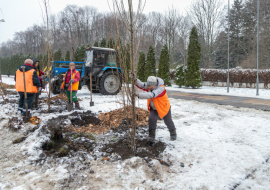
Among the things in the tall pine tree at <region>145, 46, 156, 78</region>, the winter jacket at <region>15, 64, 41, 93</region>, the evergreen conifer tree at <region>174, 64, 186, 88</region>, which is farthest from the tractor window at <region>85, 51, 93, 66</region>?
the tall pine tree at <region>145, 46, 156, 78</region>

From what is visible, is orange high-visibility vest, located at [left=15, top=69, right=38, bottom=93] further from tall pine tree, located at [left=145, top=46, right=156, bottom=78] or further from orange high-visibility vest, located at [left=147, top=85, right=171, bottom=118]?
tall pine tree, located at [left=145, top=46, right=156, bottom=78]

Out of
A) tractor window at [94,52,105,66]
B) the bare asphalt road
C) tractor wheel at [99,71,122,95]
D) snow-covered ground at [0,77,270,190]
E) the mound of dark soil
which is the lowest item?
snow-covered ground at [0,77,270,190]

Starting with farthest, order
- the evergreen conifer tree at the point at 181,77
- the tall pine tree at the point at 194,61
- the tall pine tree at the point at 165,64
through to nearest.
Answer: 1. the tall pine tree at the point at 165,64
2. the evergreen conifer tree at the point at 181,77
3. the tall pine tree at the point at 194,61

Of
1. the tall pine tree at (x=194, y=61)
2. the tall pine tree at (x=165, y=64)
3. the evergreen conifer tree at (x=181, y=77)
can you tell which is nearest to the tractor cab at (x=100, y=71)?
the tall pine tree at (x=194, y=61)

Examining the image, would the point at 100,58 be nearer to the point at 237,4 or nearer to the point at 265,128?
the point at 265,128

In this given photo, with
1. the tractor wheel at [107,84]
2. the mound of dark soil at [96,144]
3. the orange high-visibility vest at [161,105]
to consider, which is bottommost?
the mound of dark soil at [96,144]

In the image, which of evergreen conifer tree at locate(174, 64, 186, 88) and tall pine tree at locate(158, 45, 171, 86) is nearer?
evergreen conifer tree at locate(174, 64, 186, 88)

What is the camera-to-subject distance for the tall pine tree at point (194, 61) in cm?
1689

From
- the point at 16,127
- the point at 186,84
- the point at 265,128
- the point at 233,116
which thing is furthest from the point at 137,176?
the point at 186,84

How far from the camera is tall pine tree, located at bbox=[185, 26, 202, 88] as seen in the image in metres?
16.9

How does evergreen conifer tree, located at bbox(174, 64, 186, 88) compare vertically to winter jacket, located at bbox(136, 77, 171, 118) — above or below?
above

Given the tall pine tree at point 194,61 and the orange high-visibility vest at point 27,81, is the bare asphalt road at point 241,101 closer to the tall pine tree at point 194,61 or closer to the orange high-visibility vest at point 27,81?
the tall pine tree at point 194,61

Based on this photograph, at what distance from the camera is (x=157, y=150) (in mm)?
3451

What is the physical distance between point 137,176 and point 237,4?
131ft
